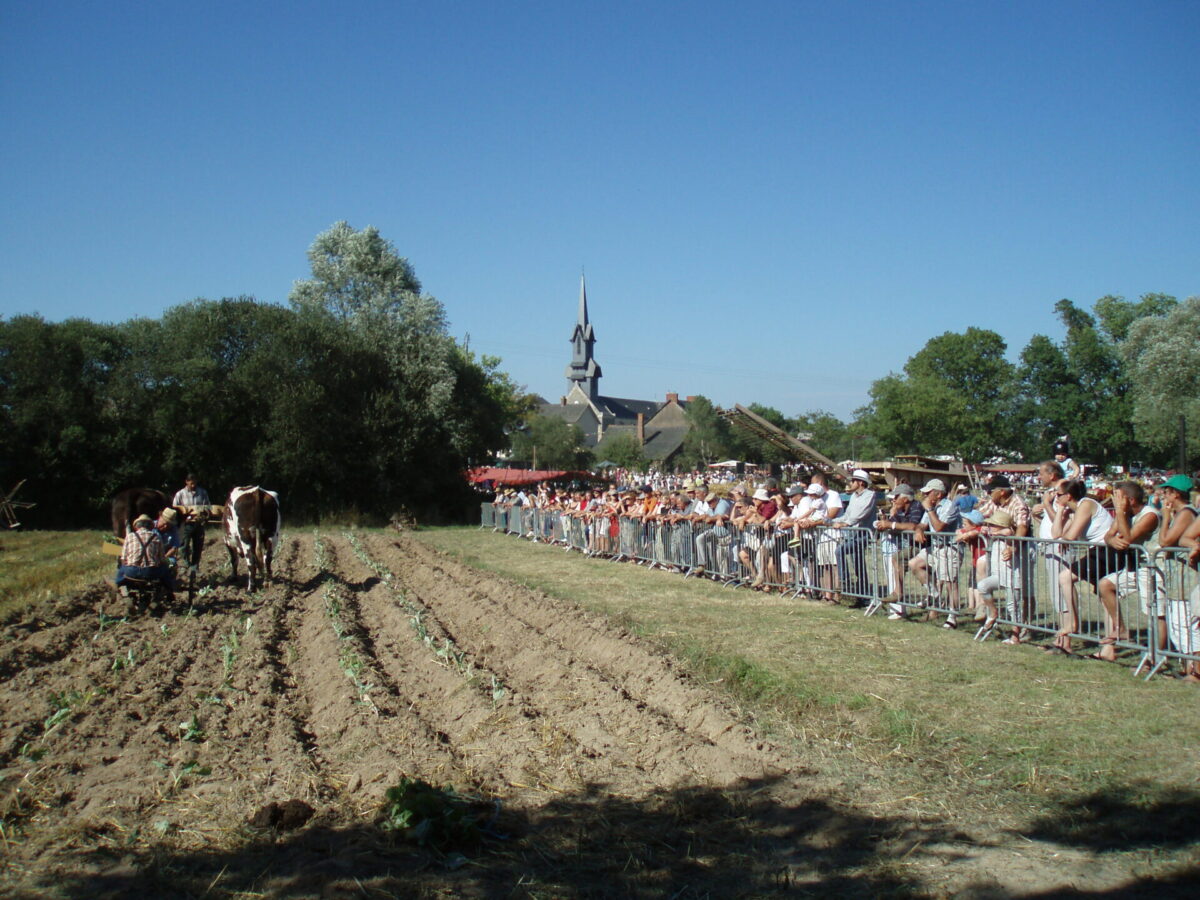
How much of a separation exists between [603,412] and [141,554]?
386ft

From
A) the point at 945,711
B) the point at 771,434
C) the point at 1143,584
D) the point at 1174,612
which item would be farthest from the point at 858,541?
the point at 771,434

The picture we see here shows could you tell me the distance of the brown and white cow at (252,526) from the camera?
13742 millimetres

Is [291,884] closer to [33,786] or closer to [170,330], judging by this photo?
[33,786]

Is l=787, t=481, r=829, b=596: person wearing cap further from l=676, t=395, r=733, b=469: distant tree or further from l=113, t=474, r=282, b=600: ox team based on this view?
l=676, t=395, r=733, b=469: distant tree

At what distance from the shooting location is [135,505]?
13797 mm

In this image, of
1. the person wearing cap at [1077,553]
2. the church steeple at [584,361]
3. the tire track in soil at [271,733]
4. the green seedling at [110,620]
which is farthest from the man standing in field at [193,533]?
the church steeple at [584,361]

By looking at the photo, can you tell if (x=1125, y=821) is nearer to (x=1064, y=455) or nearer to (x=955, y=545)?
(x=955, y=545)

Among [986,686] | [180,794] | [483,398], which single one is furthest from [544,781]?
[483,398]

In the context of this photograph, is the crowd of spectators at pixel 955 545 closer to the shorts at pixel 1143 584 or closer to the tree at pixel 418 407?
the shorts at pixel 1143 584

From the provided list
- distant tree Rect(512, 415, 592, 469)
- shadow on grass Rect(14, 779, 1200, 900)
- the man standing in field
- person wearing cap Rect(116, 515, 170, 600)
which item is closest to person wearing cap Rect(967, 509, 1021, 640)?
shadow on grass Rect(14, 779, 1200, 900)

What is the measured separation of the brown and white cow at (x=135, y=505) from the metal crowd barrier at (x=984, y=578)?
8.22 m

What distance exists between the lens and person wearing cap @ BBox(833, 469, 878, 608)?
10953mm

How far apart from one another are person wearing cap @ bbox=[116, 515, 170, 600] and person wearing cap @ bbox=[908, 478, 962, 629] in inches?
360

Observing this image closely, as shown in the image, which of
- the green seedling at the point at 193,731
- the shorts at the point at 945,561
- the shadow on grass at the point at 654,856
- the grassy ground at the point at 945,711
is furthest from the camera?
the shorts at the point at 945,561
